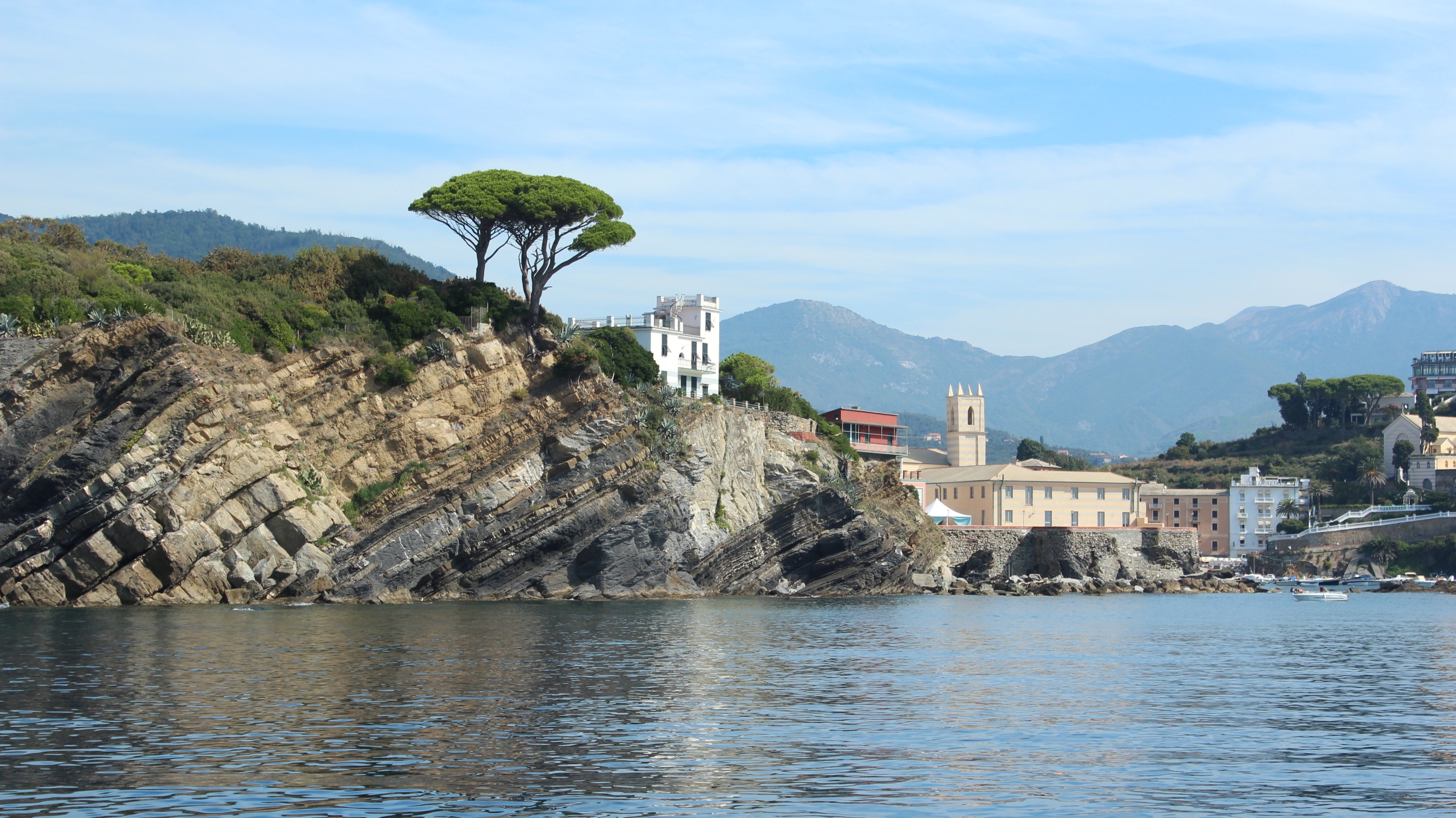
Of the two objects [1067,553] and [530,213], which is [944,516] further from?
[530,213]

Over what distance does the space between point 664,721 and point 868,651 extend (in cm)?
1653

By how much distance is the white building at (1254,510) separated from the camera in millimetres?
147500

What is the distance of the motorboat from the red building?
32323 mm

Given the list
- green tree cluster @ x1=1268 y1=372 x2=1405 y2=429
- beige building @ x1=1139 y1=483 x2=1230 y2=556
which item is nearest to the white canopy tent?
beige building @ x1=1139 y1=483 x2=1230 y2=556

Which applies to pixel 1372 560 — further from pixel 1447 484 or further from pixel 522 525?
pixel 522 525

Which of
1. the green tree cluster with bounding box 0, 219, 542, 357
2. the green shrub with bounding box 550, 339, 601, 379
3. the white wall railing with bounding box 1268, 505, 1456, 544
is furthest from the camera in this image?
the white wall railing with bounding box 1268, 505, 1456, 544

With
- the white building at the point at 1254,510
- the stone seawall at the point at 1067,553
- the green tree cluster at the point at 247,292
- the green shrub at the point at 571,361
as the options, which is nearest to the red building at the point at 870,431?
the stone seawall at the point at 1067,553

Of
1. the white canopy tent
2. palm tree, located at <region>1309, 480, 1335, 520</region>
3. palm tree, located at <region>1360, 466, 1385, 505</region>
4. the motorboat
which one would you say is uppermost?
palm tree, located at <region>1360, 466, 1385, 505</region>

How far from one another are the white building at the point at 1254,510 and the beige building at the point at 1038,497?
128 feet

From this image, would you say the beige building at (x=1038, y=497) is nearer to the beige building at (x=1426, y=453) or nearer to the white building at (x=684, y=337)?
the white building at (x=684, y=337)

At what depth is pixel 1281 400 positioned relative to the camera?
182500 mm

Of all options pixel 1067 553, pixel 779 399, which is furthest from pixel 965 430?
pixel 779 399

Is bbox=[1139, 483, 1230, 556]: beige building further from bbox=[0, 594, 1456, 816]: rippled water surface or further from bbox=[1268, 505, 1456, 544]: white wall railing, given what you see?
bbox=[0, 594, 1456, 816]: rippled water surface

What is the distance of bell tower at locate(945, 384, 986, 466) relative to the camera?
430ft
